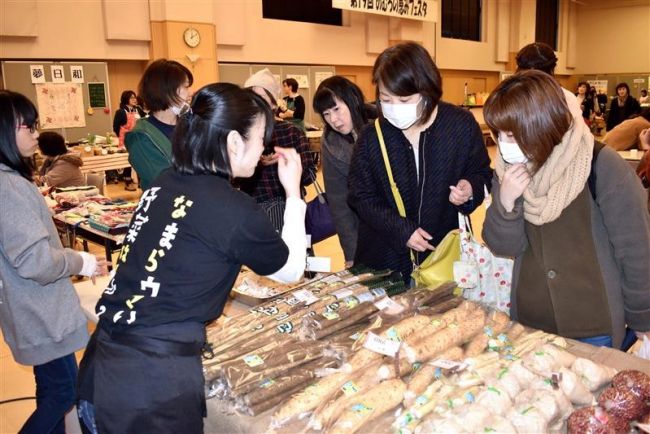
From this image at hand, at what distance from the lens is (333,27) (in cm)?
1169

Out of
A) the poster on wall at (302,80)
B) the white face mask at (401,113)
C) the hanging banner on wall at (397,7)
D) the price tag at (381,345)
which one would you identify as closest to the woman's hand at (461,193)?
the white face mask at (401,113)

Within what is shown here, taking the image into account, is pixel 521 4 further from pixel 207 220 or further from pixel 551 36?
pixel 207 220

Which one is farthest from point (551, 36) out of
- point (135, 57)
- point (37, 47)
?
point (37, 47)

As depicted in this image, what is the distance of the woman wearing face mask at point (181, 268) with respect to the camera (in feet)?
4.00

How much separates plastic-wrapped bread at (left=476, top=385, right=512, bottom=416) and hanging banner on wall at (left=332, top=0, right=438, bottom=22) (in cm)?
1035

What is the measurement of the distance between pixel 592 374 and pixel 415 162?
1.03 meters

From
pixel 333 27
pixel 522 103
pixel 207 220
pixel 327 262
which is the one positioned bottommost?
pixel 327 262

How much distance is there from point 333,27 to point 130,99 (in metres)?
5.10

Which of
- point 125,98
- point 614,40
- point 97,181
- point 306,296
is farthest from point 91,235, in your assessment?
point 614,40

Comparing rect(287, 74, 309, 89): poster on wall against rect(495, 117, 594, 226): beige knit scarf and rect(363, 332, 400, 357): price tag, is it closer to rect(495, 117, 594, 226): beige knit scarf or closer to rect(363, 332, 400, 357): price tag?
rect(495, 117, 594, 226): beige knit scarf

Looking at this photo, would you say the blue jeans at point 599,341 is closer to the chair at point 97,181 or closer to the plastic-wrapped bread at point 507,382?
the plastic-wrapped bread at point 507,382

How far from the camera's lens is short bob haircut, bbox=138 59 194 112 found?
246cm

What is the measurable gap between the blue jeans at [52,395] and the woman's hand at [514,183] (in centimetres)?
168

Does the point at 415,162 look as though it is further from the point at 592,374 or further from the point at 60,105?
the point at 60,105
